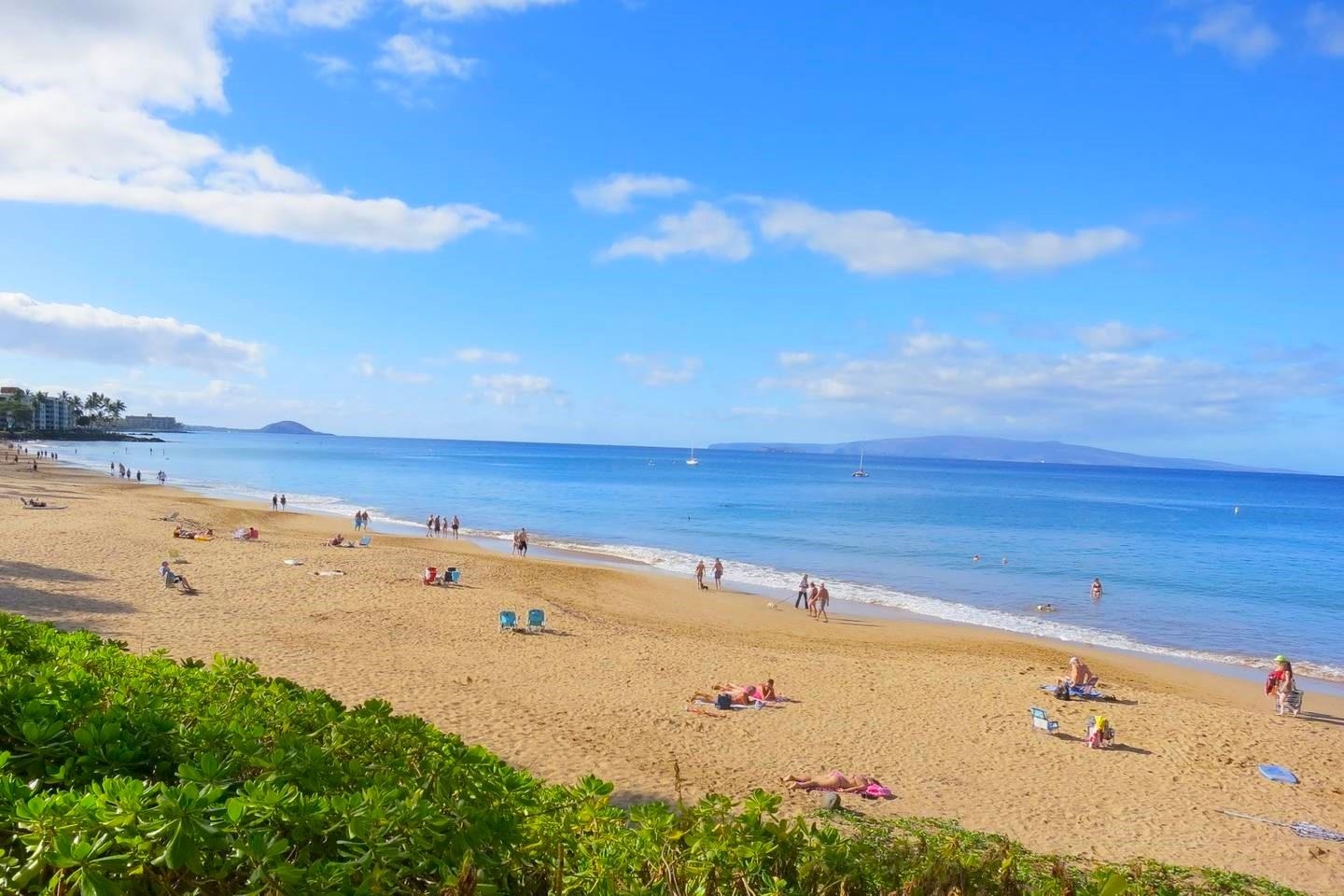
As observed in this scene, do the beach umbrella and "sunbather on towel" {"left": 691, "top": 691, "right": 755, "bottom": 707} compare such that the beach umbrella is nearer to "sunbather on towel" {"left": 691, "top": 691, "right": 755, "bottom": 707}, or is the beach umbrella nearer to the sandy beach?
the sandy beach

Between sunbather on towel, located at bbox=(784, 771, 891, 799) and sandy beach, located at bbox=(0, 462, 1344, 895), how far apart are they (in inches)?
8.4

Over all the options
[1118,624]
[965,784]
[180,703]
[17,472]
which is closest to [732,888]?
[180,703]

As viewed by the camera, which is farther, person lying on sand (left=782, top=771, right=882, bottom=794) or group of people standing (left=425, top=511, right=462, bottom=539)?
group of people standing (left=425, top=511, right=462, bottom=539)

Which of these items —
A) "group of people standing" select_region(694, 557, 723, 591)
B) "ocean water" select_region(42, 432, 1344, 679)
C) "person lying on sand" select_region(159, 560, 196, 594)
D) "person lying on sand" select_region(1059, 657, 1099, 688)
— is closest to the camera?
"person lying on sand" select_region(1059, 657, 1099, 688)

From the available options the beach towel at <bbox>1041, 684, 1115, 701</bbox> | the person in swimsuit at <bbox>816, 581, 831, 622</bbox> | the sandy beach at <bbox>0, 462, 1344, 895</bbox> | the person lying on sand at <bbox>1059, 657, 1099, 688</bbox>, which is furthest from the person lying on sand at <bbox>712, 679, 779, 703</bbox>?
the person in swimsuit at <bbox>816, 581, 831, 622</bbox>

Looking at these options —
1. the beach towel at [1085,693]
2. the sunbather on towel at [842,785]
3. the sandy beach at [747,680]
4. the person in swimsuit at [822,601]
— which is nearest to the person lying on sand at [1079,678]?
the beach towel at [1085,693]

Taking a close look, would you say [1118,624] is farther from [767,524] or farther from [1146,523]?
[1146,523]

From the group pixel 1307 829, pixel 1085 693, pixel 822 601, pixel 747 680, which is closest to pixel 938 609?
pixel 822 601

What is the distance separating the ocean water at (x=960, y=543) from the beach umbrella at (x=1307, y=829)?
12728 millimetres

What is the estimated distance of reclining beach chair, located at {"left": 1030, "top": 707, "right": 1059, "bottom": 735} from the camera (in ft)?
42.7

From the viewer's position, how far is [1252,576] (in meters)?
36.9

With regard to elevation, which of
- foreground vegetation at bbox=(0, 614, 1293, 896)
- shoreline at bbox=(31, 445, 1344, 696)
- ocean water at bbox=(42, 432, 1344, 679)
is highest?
foreground vegetation at bbox=(0, 614, 1293, 896)

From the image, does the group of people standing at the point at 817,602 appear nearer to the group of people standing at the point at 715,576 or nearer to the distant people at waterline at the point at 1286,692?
the group of people standing at the point at 715,576

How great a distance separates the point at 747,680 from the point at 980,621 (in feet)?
42.0
